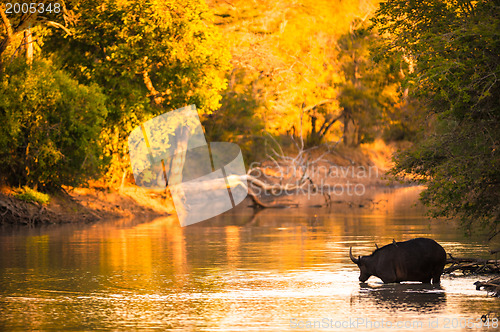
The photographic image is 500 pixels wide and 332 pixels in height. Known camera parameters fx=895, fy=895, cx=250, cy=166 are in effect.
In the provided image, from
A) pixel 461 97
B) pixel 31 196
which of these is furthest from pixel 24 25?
pixel 461 97

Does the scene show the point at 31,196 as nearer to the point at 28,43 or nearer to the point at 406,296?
the point at 28,43

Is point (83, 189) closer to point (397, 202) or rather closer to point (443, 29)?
point (397, 202)

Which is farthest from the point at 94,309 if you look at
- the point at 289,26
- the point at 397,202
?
the point at 289,26

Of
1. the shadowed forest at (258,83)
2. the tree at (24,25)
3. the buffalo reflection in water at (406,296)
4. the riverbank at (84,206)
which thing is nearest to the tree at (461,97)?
the shadowed forest at (258,83)

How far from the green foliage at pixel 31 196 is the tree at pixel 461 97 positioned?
2062 centimetres

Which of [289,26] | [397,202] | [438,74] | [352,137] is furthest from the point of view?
[352,137]

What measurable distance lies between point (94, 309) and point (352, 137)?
6395 cm

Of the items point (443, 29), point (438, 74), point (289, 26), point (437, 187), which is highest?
point (289, 26)

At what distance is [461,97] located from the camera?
18578mm

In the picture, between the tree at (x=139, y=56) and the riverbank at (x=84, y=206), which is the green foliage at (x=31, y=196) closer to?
the riverbank at (x=84, y=206)

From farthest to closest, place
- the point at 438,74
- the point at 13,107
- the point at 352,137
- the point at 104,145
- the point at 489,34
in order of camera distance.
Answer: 1. the point at 352,137
2. the point at 104,145
3. the point at 13,107
4. the point at 438,74
5. the point at 489,34

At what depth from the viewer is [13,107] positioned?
120ft

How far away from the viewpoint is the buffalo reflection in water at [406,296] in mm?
14773

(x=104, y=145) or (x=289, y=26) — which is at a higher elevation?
(x=289, y=26)
